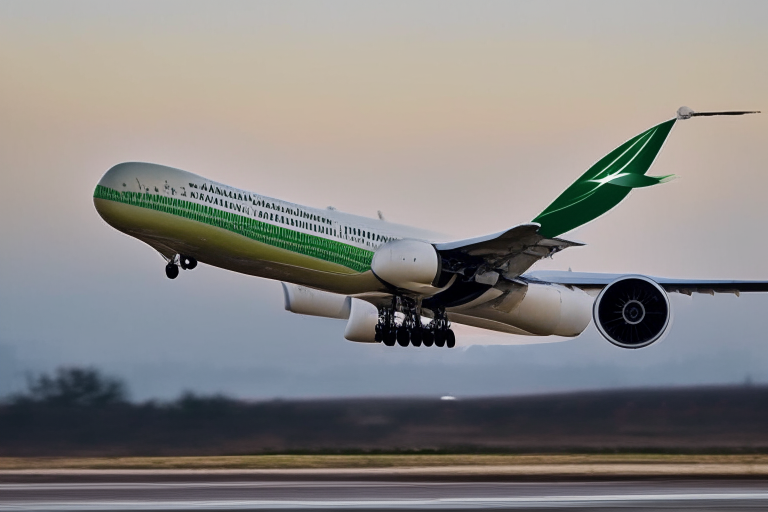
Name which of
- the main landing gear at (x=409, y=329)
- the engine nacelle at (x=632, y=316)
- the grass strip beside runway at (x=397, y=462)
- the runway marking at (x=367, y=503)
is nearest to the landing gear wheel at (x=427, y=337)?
the main landing gear at (x=409, y=329)

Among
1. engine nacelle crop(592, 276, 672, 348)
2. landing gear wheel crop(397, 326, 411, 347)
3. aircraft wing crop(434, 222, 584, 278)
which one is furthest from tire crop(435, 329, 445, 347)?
engine nacelle crop(592, 276, 672, 348)

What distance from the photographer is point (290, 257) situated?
39.9 meters

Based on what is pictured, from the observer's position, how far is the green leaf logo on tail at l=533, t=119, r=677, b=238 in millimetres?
38688

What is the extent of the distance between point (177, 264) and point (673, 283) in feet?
56.9

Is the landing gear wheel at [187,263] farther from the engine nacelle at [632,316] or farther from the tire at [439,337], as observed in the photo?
the engine nacelle at [632,316]

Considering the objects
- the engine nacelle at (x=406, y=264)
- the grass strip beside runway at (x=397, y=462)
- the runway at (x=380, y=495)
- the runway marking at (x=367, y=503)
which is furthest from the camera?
the grass strip beside runway at (x=397, y=462)

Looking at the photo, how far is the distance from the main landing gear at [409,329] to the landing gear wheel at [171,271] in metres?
7.87

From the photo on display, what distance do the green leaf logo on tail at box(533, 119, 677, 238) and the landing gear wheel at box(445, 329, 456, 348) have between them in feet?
23.9

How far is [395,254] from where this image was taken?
3941cm

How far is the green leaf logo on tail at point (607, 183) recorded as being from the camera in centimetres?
3869

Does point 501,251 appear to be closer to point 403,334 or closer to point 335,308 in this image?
point 403,334

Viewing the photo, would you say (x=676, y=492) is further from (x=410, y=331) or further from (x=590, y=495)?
(x=410, y=331)

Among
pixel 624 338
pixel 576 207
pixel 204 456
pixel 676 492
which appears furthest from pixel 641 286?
pixel 204 456

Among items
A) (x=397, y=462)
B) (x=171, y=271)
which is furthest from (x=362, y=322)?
(x=171, y=271)
